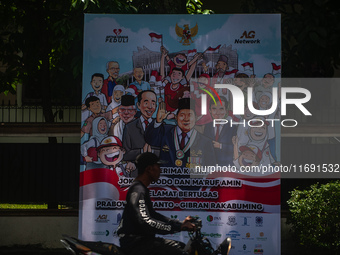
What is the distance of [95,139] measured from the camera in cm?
689

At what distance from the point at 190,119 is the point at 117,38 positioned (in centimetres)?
143

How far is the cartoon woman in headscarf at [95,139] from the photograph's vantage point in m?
A: 6.89

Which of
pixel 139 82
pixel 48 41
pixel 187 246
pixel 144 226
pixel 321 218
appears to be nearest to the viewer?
pixel 144 226

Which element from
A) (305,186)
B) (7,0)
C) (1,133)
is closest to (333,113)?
(305,186)

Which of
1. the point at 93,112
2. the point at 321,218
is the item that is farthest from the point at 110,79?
the point at 321,218

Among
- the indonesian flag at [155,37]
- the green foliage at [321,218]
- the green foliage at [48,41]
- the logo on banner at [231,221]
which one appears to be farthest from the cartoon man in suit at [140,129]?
the green foliage at [48,41]

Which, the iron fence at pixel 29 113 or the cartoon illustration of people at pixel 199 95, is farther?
the iron fence at pixel 29 113

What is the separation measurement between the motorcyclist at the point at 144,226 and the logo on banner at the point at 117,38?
1.85 m

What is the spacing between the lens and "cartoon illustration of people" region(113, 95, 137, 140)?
6.89 m

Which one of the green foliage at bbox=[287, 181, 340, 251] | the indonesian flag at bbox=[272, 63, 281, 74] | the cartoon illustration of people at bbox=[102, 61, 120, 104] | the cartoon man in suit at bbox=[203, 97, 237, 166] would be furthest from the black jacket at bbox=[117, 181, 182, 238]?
the green foliage at bbox=[287, 181, 340, 251]

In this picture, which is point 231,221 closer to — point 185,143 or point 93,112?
point 185,143

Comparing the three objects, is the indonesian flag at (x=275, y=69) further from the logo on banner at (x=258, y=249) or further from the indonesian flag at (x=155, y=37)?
the logo on banner at (x=258, y=249)

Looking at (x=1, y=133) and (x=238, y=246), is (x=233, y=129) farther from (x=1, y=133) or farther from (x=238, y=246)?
(x=1, y=133)

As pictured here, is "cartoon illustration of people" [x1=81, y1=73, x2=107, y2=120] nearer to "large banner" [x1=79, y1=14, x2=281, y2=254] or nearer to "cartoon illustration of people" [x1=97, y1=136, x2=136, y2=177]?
"large banner" [x1=79, y1=14, x2=281, y2=254]
